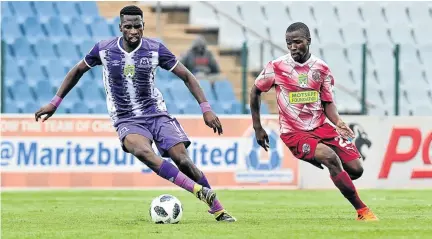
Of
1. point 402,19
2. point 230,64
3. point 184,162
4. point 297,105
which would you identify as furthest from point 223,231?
point 402,19

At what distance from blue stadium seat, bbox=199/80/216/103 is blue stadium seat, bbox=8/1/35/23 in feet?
13.2

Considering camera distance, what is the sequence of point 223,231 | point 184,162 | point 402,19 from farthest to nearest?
point 402,19 → point 184,162 → point 223,231

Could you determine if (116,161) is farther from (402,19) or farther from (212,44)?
(402,19)

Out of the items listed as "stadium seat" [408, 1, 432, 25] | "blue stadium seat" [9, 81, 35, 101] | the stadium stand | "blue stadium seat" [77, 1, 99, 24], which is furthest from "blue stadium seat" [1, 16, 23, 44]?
"stadium seat" [408, 1, 432, 25]

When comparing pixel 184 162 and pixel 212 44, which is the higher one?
pixel 212 44

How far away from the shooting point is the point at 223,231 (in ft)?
28.5

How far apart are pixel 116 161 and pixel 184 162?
24.3ft

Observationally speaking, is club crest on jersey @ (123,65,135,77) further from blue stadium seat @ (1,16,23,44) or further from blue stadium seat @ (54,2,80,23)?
blue stadium seat @ (54,2,80,23)

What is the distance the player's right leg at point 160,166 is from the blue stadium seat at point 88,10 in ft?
40.7

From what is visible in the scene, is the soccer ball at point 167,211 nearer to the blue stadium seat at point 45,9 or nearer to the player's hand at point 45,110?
the player's hand at point 45,110

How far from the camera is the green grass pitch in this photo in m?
8.63

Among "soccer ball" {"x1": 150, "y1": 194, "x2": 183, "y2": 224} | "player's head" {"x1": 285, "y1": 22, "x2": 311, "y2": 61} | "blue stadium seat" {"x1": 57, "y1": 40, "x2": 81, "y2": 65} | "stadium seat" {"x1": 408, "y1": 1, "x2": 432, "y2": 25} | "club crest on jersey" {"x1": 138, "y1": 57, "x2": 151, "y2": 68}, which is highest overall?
"stadium seat" {"x1": 408, "y1": 1, "x2": 432, "y2": 25}

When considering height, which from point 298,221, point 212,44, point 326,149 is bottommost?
point 298,221

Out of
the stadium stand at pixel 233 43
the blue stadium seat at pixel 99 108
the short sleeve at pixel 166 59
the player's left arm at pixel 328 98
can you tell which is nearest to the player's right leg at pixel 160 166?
the short sleeve at pixel 166 59
